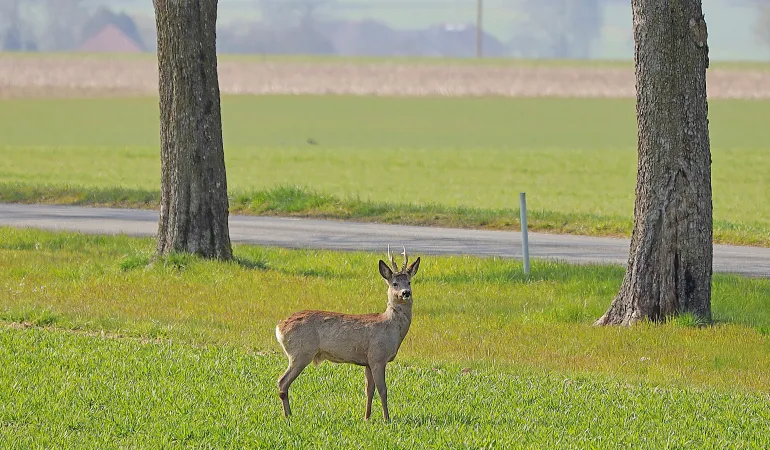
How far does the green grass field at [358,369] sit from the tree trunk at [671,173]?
1.55 feet

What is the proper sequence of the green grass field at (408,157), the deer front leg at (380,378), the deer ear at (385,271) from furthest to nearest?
the green grass field at (408,157), the deer front leg at (380,378), the deer ear at (385,271)

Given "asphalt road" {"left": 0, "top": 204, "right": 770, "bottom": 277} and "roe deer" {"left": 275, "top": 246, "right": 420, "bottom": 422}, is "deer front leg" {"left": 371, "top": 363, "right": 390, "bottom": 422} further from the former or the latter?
"asphalt road" {"left": 0, "top": 204, "right": 770, "bottom": 277}

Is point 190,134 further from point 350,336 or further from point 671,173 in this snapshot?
point 350,336

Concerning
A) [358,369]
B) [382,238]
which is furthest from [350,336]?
[382,238]

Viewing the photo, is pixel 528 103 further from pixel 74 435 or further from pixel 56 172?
pixel 74 435

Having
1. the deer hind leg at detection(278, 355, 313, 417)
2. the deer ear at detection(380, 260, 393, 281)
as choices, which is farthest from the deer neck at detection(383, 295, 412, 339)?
the deer hind leg at detection(278, 355, 313, 417)

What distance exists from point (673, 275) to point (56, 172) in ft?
103

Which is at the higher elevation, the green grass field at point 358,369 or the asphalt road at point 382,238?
the asphalt road at point 382,238

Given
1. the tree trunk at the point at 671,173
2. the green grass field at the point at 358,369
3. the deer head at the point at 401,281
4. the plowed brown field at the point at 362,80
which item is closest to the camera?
the deer head at the point at 401,281

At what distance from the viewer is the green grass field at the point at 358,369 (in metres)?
9.58

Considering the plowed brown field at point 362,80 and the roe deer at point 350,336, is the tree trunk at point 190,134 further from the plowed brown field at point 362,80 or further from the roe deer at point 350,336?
the plowed brown field at point 362,80

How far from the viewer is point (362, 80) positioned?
334ft

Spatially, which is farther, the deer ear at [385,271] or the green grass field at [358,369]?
the green grass field at [358,369]

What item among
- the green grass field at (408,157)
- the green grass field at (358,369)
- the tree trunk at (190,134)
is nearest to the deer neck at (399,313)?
the green grass field at (358,369)
